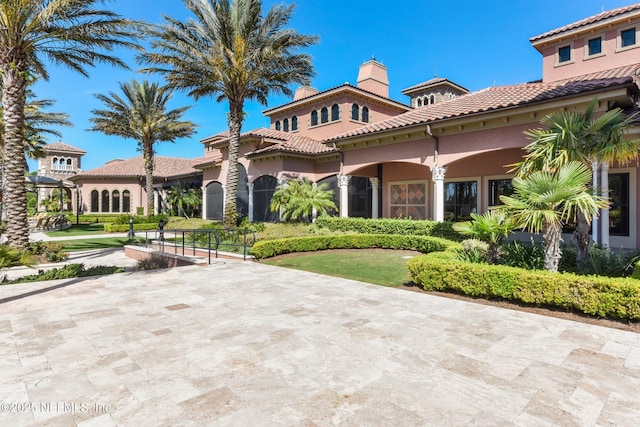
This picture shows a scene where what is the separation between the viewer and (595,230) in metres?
10.8

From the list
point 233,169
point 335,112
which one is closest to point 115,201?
point 233,169

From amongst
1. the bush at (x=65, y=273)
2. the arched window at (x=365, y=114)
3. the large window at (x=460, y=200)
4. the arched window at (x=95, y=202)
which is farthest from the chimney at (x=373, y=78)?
the arched window at (x=95, y=202)

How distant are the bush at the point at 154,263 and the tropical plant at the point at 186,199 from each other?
1880cm

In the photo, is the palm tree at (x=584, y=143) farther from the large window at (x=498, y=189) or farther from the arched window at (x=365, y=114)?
the arched window at (x=365, y=114)

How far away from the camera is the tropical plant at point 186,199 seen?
30.7 metres

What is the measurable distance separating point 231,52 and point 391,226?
10.8 meters

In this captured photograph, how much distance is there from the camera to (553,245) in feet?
22.5

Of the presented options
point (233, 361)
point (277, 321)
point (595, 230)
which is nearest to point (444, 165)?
point (595, 230)

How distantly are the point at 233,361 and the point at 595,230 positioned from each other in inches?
466

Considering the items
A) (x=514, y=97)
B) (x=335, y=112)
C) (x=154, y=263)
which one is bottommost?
(x=154, y=263)

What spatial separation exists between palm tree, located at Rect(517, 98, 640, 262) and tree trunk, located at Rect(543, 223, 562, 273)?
2.06 ft

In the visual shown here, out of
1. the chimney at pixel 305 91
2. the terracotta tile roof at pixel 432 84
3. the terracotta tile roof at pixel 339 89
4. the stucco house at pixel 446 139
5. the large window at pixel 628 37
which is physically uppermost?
the terracotta tile roof at pixel 432 84

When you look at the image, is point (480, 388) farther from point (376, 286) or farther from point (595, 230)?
point (595, 230)

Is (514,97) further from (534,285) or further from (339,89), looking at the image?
(339,89)
